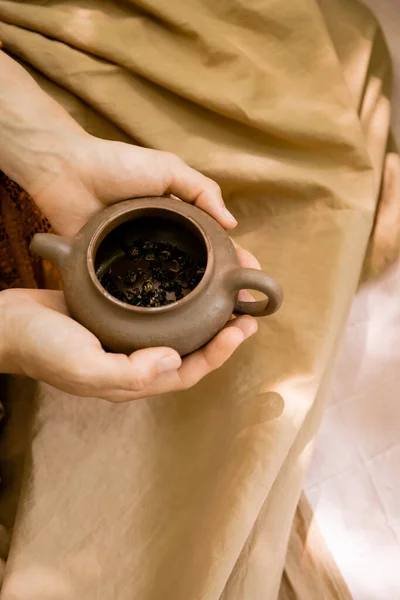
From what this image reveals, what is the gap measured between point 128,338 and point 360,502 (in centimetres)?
64

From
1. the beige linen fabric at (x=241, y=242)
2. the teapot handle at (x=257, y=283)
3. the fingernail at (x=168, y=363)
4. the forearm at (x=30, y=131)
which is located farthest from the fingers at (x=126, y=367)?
the forearm at (x=30, y=131)

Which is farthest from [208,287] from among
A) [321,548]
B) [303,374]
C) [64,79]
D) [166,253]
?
[321,548]

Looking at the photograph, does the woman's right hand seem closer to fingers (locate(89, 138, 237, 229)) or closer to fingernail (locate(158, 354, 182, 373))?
fingernail (locate(158, 354, 182, 373))

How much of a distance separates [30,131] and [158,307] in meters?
0.42

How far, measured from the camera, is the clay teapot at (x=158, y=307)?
640 mm

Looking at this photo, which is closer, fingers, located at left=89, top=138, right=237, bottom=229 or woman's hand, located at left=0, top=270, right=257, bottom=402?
woman's hand, located at left=0, top=270, right=257, bottom=402

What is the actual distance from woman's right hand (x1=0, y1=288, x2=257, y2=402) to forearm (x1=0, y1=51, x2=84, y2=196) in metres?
0.21

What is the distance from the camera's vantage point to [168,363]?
649 millimetres

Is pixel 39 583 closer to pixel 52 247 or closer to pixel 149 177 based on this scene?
pixel 52 247

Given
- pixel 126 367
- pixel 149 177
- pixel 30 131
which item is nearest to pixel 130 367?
pixel 126 367

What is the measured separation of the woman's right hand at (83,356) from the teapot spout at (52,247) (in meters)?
0.08

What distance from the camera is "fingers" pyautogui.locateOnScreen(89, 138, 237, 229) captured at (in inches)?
30.9

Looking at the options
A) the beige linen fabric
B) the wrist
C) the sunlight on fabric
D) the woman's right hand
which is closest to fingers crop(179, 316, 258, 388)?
the woman's right hand

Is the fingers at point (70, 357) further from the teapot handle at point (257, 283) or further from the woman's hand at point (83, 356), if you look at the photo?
the teapot handle at point (257, 283)
